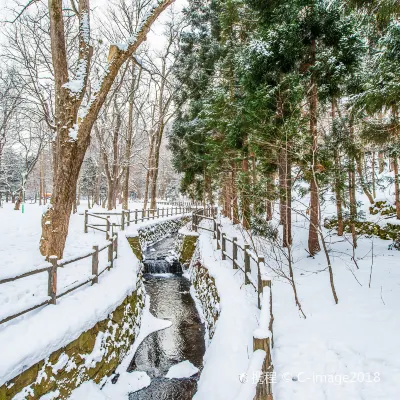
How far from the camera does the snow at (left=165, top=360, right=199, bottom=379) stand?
19.0 feet

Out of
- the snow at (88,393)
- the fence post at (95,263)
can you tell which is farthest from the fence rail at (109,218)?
the snow at (88,393)

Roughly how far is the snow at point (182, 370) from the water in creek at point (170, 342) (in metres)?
0.10

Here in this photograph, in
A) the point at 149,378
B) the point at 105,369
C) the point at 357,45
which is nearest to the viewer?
the point at 105,369

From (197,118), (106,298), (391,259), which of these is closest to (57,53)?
(106,298)

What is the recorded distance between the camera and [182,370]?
6.02m

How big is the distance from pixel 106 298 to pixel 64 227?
2.30 meters

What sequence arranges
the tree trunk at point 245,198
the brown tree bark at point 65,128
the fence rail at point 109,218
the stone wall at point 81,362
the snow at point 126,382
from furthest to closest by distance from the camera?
the fence rail at point 109,218 < the tree trunk at point 245,198 < the brown tree bark at point 65,128 < the snow at point 126,382 < the stone wall at point 81,362

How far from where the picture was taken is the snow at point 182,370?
5.80 m

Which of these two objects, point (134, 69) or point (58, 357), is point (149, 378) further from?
point (134, 69)

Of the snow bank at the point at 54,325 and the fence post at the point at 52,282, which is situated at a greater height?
the fence post at the point at 52,282

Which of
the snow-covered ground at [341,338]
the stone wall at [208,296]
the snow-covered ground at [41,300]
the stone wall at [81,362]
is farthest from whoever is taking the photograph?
the stone wall at [208,296]

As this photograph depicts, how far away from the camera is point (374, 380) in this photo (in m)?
3.44

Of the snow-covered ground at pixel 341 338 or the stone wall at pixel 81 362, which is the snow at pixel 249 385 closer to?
the snow-covered ground at pixel 341 338

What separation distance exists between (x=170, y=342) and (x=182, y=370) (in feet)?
4.03
